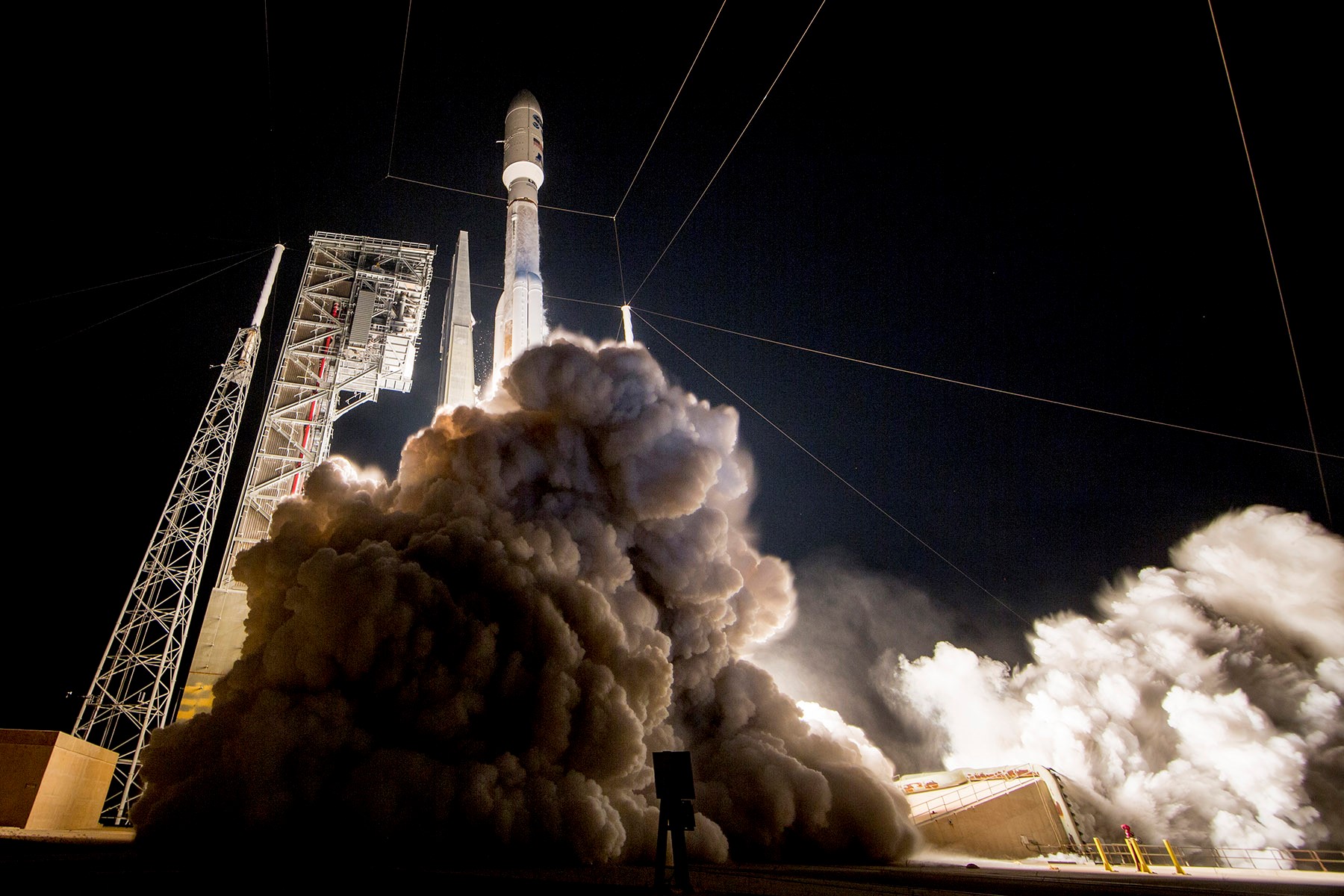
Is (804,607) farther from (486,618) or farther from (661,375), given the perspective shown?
(486,618)

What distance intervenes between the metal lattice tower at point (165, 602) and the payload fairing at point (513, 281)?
724cm

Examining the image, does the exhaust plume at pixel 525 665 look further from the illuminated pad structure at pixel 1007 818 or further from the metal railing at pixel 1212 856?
the metal railing at pixel 1212 856

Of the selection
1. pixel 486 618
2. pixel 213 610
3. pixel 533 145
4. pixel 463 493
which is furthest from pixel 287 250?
pixel 486 618

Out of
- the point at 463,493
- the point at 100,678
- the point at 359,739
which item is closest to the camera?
the point at 359,739

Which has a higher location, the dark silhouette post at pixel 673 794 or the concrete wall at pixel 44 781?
the concrete wall at pixel 44 781

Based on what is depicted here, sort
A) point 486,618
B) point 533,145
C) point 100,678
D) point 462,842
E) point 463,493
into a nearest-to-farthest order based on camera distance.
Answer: point 462,842 → point 486,618 → point 463,493 → point 100,678 → point 533,145

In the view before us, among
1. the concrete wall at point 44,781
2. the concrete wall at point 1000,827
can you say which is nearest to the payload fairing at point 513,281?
the concrete wall at point 44,781

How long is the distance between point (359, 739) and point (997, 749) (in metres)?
29.5

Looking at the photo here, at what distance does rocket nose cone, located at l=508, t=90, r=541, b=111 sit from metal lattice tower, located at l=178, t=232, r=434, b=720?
773 cm

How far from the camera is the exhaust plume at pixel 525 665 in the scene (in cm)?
1168

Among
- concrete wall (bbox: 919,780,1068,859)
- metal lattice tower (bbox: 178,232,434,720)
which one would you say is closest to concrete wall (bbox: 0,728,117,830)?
metal lattice tower (bbox: 178,232,434,720)

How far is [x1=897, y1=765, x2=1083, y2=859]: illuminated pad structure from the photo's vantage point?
22.6 meters

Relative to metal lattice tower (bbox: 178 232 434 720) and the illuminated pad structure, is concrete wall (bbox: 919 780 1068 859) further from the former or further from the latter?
metal lattice tower (bbox: 178 232 434 720)

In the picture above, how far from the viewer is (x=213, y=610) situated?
69.3 ft
